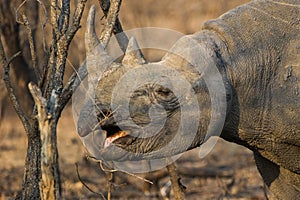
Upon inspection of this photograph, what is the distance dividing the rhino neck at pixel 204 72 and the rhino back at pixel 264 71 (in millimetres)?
83

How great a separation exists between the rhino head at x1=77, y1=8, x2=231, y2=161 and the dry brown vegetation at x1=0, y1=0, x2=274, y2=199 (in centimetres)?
161

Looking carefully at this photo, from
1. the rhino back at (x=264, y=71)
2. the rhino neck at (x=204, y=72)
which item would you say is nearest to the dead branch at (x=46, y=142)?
the rhino neck at (x=204, y=72)

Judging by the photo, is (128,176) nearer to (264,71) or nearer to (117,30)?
(117,30)

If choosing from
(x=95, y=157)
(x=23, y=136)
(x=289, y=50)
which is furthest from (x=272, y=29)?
(x=23, y=136)

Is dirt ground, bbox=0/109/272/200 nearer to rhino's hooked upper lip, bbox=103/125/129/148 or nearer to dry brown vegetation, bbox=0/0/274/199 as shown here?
dry brown vegetation, bbox=0/0/274/199

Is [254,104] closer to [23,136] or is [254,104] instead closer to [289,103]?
[289,103]

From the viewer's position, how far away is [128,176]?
9750 millimetres

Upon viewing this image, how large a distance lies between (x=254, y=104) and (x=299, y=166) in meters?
0.54

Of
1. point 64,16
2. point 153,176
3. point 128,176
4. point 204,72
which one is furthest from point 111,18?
point 128,176

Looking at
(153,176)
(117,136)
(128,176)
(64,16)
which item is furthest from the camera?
(128,176)

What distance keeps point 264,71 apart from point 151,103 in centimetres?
77

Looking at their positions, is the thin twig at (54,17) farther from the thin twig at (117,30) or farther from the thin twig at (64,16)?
the thin twig at (117,30)

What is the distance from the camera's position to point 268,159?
5742mm

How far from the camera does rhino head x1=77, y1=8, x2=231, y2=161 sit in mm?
4879
